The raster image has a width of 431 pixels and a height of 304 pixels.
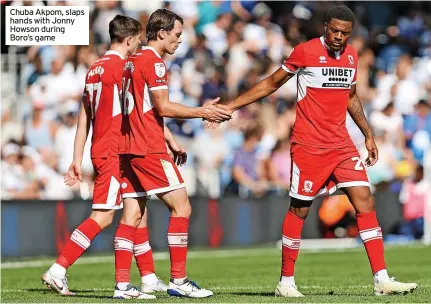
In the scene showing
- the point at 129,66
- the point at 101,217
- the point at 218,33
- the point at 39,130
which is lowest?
the point at 101,217

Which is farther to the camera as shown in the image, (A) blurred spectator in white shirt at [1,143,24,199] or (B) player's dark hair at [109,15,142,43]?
(A) blurred spectator in white shirt at [1,143,24,199]

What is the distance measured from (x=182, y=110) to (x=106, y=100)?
1.48 m

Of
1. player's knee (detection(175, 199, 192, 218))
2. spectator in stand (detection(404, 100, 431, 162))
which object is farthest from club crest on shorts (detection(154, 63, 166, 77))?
spectator in stand (detection(404, 100, 431, 162))

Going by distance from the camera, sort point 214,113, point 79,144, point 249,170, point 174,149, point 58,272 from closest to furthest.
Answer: point 214,113 < point 174,149 < point 58,272 < point 79,144 < point 249,170

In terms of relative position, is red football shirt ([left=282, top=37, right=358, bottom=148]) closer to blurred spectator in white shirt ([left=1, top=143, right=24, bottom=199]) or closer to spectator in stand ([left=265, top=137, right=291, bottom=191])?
blurred spectator in white shirt ([left=1, top=143, right=24, bottom=199])

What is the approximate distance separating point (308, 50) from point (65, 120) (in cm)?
986

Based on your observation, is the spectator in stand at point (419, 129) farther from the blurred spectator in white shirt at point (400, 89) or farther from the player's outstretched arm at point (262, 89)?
the player's outstretched arm at point (262, 89)

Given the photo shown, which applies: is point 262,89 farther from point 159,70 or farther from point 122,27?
point 122,27

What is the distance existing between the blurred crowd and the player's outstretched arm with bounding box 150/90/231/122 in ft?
29.2

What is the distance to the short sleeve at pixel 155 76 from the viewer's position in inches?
386

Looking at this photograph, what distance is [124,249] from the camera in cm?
1023

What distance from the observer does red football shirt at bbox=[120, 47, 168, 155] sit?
988 centimetres

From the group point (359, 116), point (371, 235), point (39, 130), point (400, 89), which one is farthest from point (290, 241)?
point (400, 89)

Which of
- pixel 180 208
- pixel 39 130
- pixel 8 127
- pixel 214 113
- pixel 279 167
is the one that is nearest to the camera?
pixel 214 113
